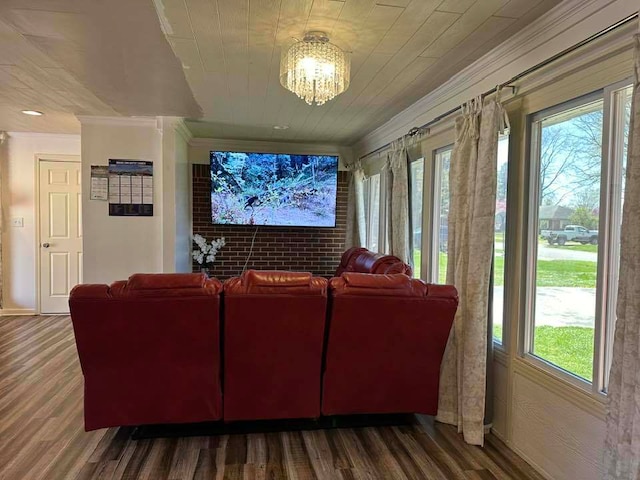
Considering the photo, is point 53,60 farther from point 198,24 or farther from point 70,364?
point 70,364

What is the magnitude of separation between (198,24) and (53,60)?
3.93ft

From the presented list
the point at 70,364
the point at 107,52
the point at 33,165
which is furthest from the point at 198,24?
the point at 33,165

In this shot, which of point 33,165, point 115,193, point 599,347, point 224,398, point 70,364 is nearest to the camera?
point 599,347

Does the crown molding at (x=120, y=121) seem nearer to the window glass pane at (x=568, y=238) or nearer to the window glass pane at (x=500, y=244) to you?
the window glass pane at (x=500, y=244)

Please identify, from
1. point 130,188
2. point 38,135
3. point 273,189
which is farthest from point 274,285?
point 38,135

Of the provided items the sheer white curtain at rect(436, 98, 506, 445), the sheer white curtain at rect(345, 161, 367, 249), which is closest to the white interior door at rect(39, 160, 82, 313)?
the sheer white curtain at rect(345, 161, 367, 249)

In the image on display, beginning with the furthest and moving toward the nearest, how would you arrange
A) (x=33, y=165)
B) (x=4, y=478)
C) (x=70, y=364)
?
(x=33, y=165) < (x=70, y=364) < (x=4, y=478)

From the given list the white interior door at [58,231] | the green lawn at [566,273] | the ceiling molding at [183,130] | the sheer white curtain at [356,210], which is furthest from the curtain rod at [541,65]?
the white interior door at [58,231]

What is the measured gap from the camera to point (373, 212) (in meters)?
4.91

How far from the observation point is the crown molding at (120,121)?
4.03 metres

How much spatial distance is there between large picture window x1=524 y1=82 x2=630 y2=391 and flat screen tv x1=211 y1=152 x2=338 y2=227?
3.10m

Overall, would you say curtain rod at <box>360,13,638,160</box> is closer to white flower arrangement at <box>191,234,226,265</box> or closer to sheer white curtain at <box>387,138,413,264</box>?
sheer white curtain at <box>387,138,413,264</box>

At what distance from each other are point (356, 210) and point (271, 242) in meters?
1.23

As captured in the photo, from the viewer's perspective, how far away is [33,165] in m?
5.16
